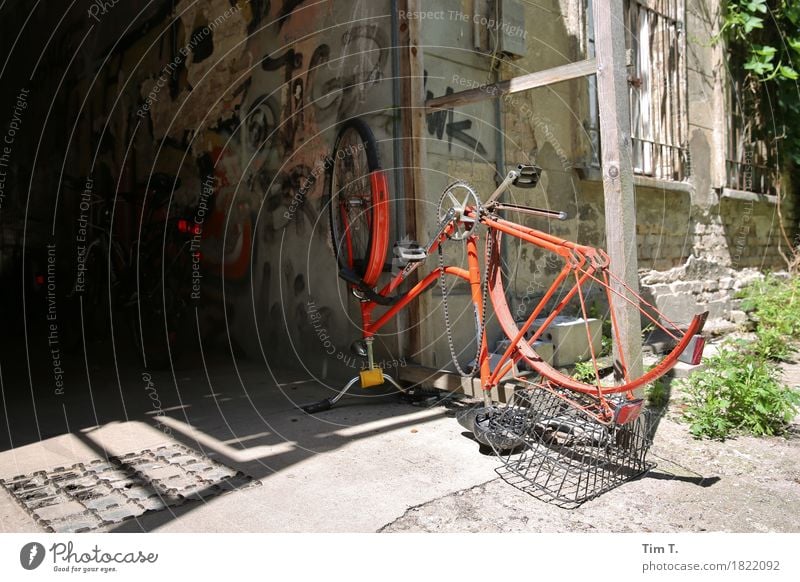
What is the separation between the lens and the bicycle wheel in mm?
4270

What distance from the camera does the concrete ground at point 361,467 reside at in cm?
250

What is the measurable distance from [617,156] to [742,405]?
161 cm

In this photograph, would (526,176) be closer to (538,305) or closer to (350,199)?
(538,305)

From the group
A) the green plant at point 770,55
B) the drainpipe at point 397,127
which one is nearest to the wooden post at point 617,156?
the drainpipe at point 397,127

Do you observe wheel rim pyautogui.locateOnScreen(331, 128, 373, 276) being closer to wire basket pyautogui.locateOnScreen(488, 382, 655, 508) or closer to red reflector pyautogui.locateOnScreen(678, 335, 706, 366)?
wire basket pyautogui.locateOnScreen(488, 382, 655, 508)

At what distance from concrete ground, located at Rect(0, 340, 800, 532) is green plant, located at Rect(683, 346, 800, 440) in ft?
0.33

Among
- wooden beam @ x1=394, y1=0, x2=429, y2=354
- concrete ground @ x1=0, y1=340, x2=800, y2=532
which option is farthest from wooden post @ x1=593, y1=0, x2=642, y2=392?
wooden beam @ x1=394, y1=0, x2=429, y2=354

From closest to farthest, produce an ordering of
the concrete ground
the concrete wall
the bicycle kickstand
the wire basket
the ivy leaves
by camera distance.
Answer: the concrete ground, the wire basket, the bicycle kickstand, the concrete wall, the ivy leaves

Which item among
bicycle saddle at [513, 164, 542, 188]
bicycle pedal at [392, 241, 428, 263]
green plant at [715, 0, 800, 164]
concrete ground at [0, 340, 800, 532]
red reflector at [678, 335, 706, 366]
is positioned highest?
green plant at [715, 0, 800, 164]

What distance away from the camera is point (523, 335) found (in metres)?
3.55

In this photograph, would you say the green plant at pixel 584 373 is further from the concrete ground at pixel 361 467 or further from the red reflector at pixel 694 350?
the red reflector at pixel 694 350

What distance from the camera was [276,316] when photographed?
223 inches
